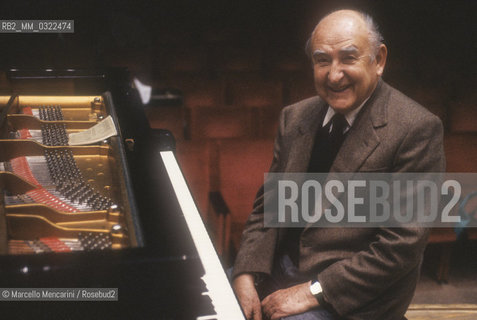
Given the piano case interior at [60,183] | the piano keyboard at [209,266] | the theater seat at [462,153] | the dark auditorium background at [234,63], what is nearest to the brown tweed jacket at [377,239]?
the piano keyboard at [209,266]

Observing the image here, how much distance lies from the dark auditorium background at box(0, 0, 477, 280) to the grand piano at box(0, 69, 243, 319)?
0.48m

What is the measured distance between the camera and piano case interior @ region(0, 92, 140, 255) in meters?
0.90

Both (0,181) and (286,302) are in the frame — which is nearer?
(0,181)

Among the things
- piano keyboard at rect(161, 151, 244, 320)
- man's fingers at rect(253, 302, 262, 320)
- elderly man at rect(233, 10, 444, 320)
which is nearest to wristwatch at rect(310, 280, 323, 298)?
elderly man at rect(233, 10, 444, 320)

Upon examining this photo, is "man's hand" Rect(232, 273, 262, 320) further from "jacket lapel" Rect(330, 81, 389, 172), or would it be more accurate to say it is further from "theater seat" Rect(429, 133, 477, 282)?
"theater seat" Rect(429, 133, 477, 282)

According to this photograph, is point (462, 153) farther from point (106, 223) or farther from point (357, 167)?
point (106, 223)

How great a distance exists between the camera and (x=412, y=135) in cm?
123

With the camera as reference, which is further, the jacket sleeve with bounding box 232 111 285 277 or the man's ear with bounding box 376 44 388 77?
the jacket sleeve with bounding box 232 111 285 277

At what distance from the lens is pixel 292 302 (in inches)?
50.6

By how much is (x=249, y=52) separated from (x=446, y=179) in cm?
154

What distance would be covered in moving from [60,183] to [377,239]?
85 cm

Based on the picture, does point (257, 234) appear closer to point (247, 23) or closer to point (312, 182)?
point (312, 182)

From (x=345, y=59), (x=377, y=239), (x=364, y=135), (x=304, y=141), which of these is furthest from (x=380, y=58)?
(x=377, y=239)

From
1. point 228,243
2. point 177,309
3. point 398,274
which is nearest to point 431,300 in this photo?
point 228,243
